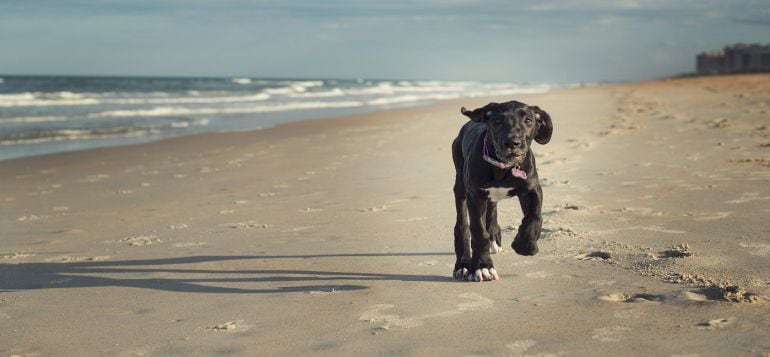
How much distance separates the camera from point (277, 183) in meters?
10.2

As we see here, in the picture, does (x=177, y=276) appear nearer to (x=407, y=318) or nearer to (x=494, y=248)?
(x=407, y=318)

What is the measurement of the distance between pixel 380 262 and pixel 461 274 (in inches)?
29.3

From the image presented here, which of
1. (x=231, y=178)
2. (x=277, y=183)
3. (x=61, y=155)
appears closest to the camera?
(x=277, y=183)

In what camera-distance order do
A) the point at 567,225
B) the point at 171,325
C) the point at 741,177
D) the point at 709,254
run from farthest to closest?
the point at 741,177 < the point at 567,225 < the point at 709,254 < the point at 171,325

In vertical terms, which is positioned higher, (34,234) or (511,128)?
(511,128)

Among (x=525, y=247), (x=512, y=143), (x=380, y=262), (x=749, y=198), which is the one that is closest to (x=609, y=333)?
(x=525, y=247)

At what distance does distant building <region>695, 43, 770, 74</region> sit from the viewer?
7556cm

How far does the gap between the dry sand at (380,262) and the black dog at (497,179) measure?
19 cm

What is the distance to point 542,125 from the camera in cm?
558

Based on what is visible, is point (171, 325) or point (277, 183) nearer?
point (171, 325)

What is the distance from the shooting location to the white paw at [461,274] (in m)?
5.11

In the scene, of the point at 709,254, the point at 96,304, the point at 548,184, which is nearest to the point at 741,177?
the point at 548,184

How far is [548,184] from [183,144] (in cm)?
1011

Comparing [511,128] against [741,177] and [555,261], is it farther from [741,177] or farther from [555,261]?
[741,177]
